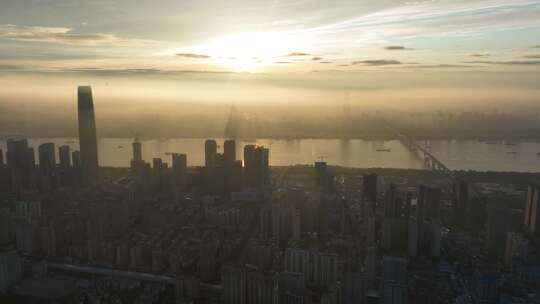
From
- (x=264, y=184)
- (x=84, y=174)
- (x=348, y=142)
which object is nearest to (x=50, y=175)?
(x=84, y=174)

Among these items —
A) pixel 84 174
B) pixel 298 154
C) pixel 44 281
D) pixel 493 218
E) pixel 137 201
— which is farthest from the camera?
pixel 298 154

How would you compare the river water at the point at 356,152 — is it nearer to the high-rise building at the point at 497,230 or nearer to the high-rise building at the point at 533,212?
the high-rise building at the point at 533,212

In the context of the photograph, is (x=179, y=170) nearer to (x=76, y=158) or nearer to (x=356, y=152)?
(x=76, y=158)

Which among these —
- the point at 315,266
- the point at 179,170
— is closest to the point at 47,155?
the point at 179,170

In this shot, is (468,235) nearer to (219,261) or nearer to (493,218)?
(493,218)

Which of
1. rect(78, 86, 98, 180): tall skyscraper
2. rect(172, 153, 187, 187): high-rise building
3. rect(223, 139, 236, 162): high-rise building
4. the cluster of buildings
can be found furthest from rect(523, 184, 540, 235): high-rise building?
rect(78, 86, 98, 180): tall skyscraper

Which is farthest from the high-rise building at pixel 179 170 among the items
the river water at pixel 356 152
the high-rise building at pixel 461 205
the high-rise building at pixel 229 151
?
the high-rise building at pixel 461 205

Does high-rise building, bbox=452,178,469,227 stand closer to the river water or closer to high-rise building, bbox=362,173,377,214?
high-rise building, bbox=362,173,377,214
